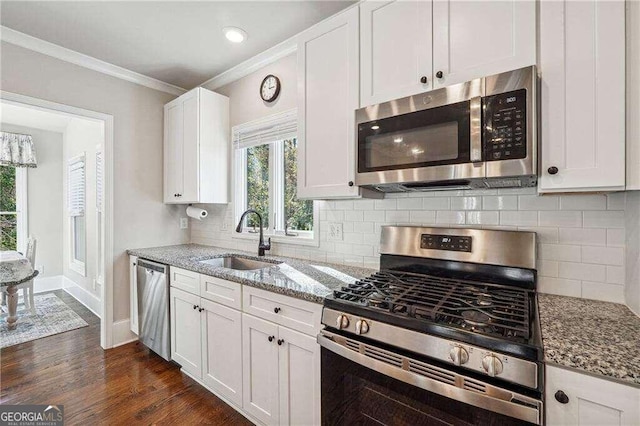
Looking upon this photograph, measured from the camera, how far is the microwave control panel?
113cm

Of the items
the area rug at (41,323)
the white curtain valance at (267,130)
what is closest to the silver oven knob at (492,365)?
the white curtain valance at (267,130)

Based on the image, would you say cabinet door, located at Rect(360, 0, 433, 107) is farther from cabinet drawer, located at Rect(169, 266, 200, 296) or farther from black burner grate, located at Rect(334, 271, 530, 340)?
cabinet drawer, located at Rect(169, 266, 200, 296)

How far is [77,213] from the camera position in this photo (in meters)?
4.35

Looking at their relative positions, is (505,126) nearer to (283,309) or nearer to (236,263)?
(283,309)

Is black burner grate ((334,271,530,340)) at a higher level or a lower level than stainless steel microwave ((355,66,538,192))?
lower

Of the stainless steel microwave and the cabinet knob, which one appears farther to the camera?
the stainless steel microwave

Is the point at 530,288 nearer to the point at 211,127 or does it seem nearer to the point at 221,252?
the point at 221,252

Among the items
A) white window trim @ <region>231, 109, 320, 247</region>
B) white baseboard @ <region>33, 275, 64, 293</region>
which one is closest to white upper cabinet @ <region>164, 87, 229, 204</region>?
white window trim @ <region>231, 109, 320, 247</region>

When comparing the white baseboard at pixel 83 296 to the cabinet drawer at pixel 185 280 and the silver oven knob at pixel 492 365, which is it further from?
the silver oven knob at pixel 492 365

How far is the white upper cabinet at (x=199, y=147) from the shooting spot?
9.00ft

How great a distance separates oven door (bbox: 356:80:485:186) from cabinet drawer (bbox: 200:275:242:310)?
98 centimetres

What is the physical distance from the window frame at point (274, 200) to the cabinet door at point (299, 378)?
850 mm

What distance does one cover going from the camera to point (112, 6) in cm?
194

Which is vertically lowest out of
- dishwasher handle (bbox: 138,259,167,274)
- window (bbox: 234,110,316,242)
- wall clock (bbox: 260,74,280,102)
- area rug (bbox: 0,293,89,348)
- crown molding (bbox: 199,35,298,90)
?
area rug (bbox: 0,293,89,348)
